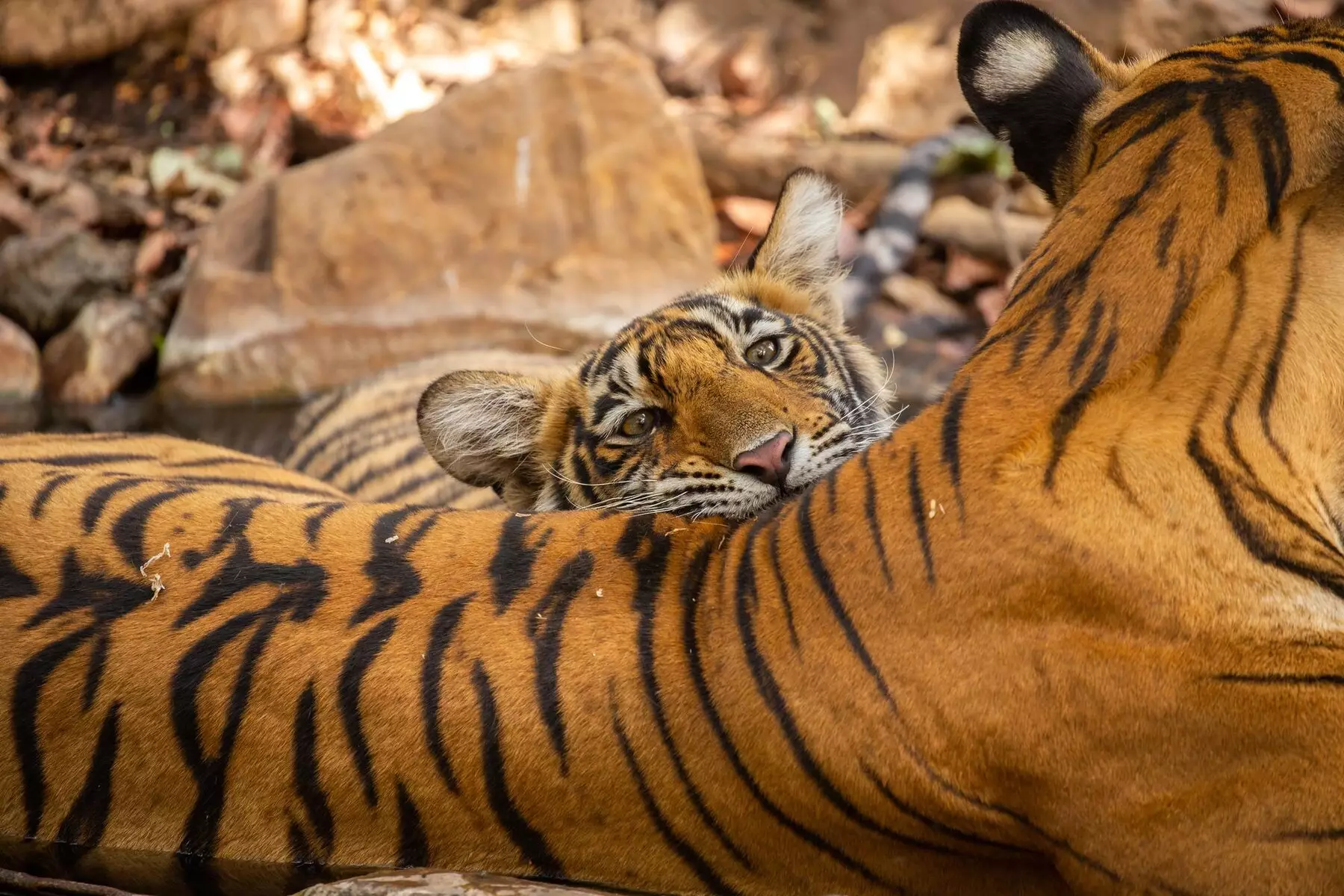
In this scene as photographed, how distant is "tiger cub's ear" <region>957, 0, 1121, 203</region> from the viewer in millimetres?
1823

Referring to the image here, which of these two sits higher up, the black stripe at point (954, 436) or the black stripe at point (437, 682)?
the black stripe at point (954, 436)

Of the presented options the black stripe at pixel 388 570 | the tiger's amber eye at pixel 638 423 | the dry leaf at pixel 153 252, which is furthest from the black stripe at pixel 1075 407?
the dry leaf at pixel 153 252

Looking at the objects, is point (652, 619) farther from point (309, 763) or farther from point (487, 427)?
point (487, 427)

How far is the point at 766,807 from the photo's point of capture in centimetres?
161

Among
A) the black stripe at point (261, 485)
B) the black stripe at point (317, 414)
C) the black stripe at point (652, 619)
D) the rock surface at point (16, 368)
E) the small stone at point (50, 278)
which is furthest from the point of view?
the small stone at point (50, 278)

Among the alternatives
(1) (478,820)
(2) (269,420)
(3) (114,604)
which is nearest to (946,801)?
(1) (478,820)

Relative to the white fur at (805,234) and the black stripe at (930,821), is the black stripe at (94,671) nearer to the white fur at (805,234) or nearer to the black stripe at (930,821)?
the black stripe at (930,821)

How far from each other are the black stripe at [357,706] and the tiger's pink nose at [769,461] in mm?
710

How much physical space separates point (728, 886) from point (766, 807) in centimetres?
12

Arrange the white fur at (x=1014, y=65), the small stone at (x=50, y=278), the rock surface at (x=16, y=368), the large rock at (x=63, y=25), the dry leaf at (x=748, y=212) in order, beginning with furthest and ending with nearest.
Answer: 1. the large rock at (x=63, y=25)
2. the dry leaf at (x=748, y=212)
3. the small stone at (x=50, y=278)
4. the rock surface at (x=16, y=368)
5. the white fur at (x=1014, y=65)

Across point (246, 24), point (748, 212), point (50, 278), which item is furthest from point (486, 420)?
point (246, 24)

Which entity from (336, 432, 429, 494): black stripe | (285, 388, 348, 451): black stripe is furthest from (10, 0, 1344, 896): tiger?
(285, 388, 348, 451): black stripe

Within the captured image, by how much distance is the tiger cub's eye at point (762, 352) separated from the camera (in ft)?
8.42

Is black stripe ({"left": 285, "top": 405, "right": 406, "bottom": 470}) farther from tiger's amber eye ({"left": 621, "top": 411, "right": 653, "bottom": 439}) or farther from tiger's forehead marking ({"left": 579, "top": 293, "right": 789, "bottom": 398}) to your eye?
tiger's amber eye ({"left": 621, "top": 411, "right": 653, "bottom": 439})
